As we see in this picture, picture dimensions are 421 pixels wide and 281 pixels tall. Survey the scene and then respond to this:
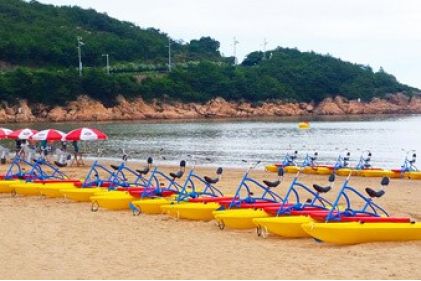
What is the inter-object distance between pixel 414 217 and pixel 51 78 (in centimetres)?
7279

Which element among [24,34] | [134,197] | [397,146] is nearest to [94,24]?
[24,34]

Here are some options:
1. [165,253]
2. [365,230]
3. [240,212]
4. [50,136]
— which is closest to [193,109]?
[50,136]

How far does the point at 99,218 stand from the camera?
13.7 meters

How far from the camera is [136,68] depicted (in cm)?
10231

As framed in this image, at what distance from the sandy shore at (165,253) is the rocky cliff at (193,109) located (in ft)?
212

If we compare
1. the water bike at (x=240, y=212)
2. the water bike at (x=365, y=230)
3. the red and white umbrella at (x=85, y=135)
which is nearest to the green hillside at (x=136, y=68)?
the red and white umbrella at (x=85, y=135)

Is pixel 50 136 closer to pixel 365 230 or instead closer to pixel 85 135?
pixel 85 135

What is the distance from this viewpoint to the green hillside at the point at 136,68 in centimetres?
8406

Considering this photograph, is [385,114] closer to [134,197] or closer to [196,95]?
[196,95]

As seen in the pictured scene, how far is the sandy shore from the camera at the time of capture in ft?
28.5

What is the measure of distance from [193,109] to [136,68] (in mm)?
12872

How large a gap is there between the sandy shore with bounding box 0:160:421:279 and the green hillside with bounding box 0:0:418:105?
69.1 metres

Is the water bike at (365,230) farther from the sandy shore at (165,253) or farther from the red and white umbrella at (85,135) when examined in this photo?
the red and white umbrella at (85,135)

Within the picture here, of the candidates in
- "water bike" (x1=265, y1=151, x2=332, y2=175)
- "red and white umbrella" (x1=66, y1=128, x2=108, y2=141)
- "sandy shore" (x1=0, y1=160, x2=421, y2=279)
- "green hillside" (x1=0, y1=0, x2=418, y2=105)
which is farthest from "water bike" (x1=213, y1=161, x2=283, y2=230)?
"green hillside" (x1=0, y1=0, x2=418, y2=105)
